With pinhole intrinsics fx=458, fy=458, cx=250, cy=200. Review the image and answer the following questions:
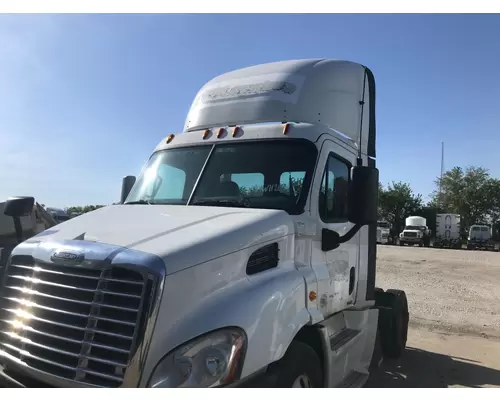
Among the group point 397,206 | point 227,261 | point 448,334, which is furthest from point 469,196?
point 227,261

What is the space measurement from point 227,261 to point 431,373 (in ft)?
15.0

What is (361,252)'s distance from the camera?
532 cm

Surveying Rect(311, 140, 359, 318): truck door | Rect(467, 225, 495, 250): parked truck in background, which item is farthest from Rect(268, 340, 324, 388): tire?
Rect(467, 225, 495, 250): parked truck in background

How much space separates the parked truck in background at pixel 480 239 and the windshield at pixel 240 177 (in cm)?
3858

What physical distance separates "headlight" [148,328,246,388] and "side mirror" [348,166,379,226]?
5.22 ft

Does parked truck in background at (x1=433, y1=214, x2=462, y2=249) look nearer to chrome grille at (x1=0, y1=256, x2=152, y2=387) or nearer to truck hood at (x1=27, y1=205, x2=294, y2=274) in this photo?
truck hood at (x1=27, y1=205, x2=294, y2=274)

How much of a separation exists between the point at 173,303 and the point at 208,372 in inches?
18.4

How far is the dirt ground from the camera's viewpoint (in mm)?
6160

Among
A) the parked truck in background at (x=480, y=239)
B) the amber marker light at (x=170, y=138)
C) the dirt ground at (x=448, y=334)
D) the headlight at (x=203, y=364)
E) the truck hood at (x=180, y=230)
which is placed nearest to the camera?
the headlight at (x=203, y=364)

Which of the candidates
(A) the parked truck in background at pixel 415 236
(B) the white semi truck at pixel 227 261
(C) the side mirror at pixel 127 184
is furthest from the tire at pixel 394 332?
(A) the parked truck in background at pixel 415 236

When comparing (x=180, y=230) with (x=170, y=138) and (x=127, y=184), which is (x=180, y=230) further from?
(x=127, y=184)

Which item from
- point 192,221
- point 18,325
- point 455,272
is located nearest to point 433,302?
point 455,272

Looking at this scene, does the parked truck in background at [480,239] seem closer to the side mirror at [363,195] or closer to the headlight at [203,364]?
the side mirror at [363,195]

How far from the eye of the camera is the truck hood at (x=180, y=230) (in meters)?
3.04
